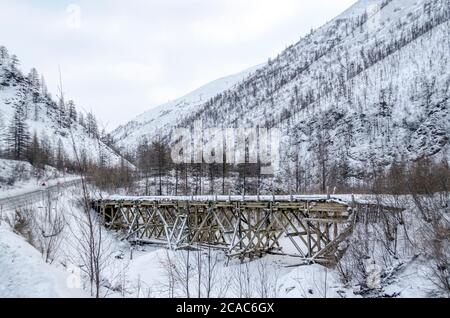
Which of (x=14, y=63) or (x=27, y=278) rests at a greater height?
(x=14, y=63)

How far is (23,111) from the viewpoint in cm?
7044

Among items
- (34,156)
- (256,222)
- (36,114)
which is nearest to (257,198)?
(256,222)

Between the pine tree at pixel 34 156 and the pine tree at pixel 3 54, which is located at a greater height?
the pine tree at pixel 3 54

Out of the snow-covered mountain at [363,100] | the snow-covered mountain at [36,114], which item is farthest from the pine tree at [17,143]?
the snow-covered mountain at [363,100]

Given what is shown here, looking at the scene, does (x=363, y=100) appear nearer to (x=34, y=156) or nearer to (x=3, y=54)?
(x=34, y=156)

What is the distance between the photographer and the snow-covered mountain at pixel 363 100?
144 ft

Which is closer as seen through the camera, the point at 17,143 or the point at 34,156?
the point at 34,156

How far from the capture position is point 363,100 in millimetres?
55844

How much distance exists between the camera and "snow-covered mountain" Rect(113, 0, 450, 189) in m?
44.0

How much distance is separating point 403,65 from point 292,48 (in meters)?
76.5

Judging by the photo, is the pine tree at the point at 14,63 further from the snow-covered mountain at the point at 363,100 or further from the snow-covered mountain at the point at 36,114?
the snow-covered mountain at the point at 363,100
